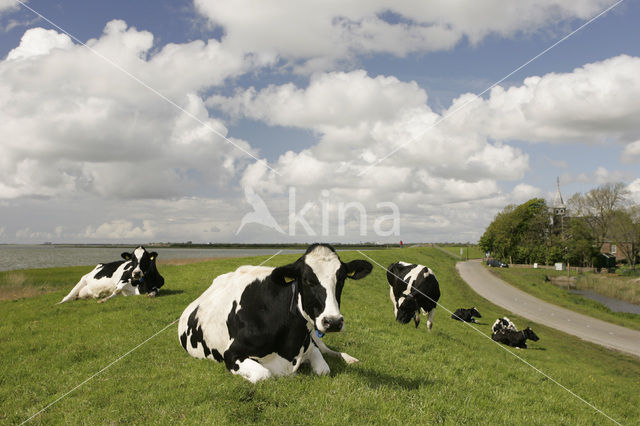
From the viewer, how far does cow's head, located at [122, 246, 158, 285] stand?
15328 millimetres

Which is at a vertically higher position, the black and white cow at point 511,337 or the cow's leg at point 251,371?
the cow's leg at point 251,371

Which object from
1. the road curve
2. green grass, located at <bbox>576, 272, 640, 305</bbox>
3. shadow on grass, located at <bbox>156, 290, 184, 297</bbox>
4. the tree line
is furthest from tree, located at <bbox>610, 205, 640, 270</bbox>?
shadow on grass, located at <bbox>156, 290, 184, 297</bbox>

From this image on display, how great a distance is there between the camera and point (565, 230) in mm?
85875

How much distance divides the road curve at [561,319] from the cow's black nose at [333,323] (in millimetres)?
27367

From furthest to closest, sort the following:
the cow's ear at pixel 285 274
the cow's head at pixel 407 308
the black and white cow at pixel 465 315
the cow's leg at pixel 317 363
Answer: the black and white cow at pixel 465 315
the cow's head at pixel 407 308
the cow's leg at pixel 317 363
the cow's ear at pixel 285 274

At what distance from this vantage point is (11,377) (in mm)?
7395

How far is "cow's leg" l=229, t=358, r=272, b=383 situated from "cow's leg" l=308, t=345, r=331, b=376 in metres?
0.86

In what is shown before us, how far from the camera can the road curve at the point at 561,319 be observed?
1060 inches

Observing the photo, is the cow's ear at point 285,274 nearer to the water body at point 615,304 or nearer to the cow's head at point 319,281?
the cow's head at point 319,281

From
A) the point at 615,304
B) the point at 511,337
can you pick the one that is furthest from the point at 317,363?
the point at 615,304

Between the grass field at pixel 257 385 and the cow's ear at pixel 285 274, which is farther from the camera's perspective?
the cow's ear at pixel 285 274

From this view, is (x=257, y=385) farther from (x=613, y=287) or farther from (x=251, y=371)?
(x=613, y=287)

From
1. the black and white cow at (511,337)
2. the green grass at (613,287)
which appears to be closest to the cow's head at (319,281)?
the black and white cow at (511,337)

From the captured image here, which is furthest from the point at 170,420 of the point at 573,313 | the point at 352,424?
the point at 573,313
